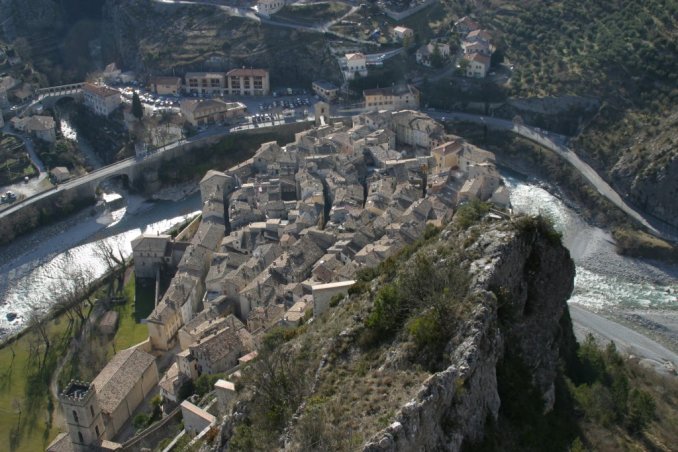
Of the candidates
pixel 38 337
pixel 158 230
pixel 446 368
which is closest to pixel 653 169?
pixel 158 230

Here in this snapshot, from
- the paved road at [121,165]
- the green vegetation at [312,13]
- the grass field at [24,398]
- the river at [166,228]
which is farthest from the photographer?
the green vegetation at [312,13]

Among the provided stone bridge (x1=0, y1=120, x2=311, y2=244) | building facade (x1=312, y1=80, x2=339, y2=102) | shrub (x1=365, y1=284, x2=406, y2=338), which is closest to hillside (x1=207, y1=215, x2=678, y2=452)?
shrub (x1=365, y1=284, x2=406, y2=338)

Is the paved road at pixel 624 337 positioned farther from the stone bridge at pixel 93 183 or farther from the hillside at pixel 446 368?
the stone bridge at pixel 93 183

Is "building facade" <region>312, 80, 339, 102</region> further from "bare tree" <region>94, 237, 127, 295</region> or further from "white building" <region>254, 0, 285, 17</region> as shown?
"bare tree" <region>94, 237, 127, 295</region>

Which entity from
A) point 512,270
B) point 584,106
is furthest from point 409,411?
point 584,106

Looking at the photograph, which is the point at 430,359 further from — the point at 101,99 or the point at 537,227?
the point at 101,99

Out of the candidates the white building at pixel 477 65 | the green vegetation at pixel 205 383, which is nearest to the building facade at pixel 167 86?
the white building at pixel 477 65
